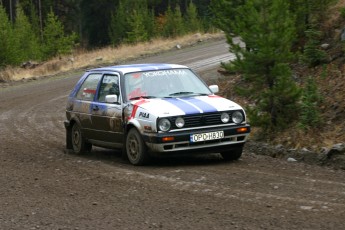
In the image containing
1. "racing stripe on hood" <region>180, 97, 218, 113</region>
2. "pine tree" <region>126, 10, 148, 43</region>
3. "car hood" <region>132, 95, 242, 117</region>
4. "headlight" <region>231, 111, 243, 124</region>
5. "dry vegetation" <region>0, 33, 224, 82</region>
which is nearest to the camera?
"car hood" <region>132, 95, 242, 117</region>

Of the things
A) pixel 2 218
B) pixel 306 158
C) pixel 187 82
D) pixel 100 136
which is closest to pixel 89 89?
pixel 100 136

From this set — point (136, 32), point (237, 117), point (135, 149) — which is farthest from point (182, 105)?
point (136, 32)

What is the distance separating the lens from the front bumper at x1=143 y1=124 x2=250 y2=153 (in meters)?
9.77

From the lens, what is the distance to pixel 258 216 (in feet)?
21.4

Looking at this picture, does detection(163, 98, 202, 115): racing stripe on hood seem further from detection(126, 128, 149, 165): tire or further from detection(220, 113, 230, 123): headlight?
detection(126, 128, 149, 165): tire

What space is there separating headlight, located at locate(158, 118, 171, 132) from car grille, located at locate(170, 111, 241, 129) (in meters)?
0.06

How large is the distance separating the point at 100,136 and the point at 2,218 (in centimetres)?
442

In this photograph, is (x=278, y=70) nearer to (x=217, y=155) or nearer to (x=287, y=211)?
(x=217, y=155)

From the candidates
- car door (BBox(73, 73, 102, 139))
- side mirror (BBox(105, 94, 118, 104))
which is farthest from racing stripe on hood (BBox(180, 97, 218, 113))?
car door (BBox(73, 73, 102, 139))

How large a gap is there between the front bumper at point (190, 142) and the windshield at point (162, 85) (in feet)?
3.61

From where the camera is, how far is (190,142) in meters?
9.85

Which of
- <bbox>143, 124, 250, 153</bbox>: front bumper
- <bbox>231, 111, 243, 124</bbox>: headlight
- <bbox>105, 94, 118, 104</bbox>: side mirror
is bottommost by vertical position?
<bbox>143, 124, 250, 153</bbox>: front bumper

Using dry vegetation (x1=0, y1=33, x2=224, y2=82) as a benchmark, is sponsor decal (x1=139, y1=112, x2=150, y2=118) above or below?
above

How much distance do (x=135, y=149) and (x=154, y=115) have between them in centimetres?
79
